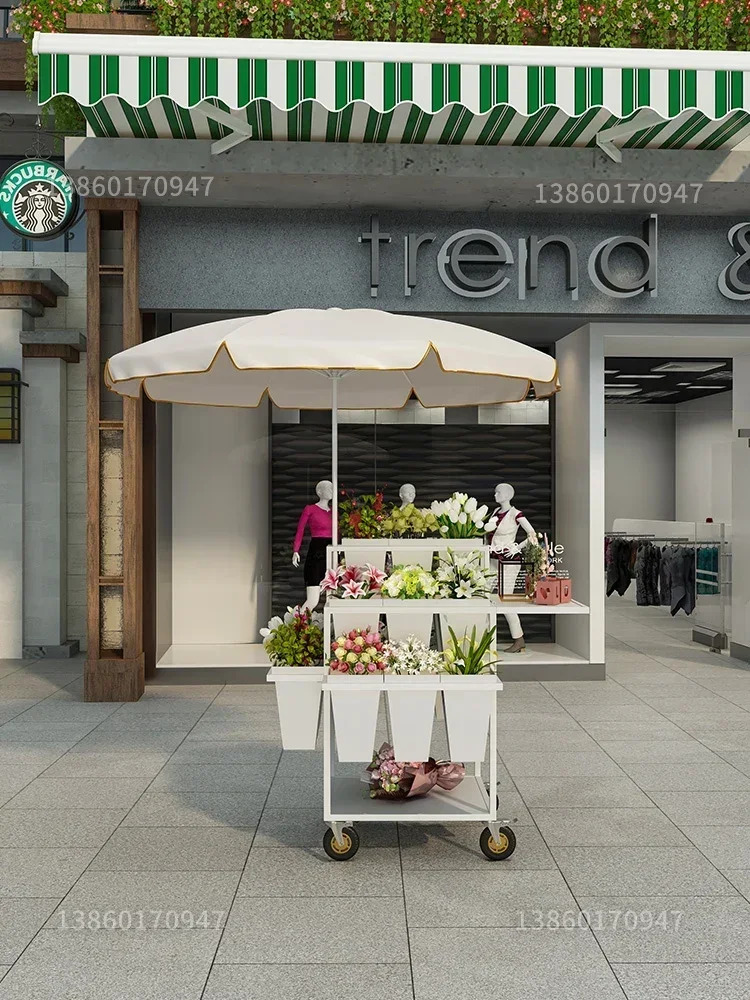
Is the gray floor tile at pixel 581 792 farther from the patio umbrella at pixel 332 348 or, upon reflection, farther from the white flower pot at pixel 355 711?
the patio umbrella at pixel 332 348

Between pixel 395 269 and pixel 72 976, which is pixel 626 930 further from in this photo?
pixel 395 269

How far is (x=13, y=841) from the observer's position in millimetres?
4789

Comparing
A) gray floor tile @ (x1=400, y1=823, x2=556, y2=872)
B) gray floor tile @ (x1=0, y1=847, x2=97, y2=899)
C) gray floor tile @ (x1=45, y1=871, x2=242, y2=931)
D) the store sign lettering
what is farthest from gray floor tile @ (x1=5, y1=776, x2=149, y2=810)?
the store sign lettering

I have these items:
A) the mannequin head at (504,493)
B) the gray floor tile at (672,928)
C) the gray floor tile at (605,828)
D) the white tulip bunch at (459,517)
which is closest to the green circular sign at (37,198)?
the mannequin head at (504,493)

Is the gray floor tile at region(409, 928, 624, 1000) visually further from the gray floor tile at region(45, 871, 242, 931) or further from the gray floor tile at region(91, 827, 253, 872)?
the gray floor tile at region(91, 827, 253, 872)

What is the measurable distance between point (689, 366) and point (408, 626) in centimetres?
709

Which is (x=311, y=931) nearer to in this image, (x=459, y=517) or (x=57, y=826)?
(x=57, y=826)

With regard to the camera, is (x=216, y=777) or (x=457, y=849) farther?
(x=216, y=777)

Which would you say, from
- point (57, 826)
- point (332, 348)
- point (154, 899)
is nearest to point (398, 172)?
point (332, 348)

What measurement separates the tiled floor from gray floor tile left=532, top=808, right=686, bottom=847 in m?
0.02

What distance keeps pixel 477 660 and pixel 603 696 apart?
4.18 meters

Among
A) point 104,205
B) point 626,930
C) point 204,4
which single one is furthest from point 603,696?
point 204,4

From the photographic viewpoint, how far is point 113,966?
344 cm

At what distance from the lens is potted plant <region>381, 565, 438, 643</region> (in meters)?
4.84
